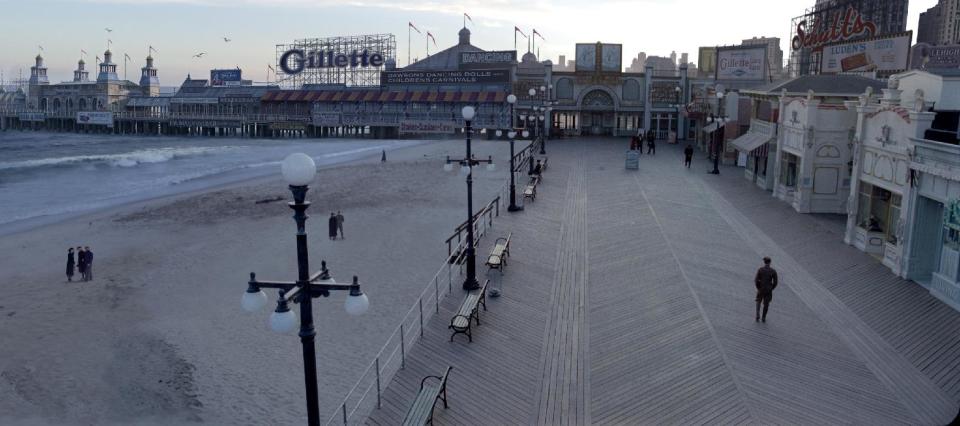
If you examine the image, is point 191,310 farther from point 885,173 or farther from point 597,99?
point 597,99

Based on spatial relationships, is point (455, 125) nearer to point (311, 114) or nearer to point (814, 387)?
point (311, 114)

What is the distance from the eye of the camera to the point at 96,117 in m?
120

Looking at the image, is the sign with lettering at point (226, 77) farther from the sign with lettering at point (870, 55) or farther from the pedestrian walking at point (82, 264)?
the pedestrian walking at point (82, 264)

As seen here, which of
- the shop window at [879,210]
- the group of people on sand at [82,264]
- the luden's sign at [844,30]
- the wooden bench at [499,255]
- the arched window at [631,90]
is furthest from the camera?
the arched window at [631,90]

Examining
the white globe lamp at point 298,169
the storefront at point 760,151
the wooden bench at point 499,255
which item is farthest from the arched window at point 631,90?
the white globe lamp at point 298,169

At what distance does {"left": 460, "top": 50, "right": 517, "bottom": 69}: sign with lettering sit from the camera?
77.2 m

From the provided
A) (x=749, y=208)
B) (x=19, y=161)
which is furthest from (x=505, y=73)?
(x=749, y=208)

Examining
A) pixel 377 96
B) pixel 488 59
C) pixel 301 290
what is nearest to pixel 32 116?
pixel 377 96

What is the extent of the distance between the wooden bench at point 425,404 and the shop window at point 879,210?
13546 mm

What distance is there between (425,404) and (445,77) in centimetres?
7290

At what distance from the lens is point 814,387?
11.1 meters

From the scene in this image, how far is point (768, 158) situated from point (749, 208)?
5.51 m

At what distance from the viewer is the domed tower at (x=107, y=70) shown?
12975 cm

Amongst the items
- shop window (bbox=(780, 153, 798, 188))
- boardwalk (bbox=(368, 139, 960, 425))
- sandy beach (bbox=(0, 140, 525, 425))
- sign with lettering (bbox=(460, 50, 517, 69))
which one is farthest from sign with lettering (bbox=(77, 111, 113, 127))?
shop window (bbox=(780, 153, 798, 188))
